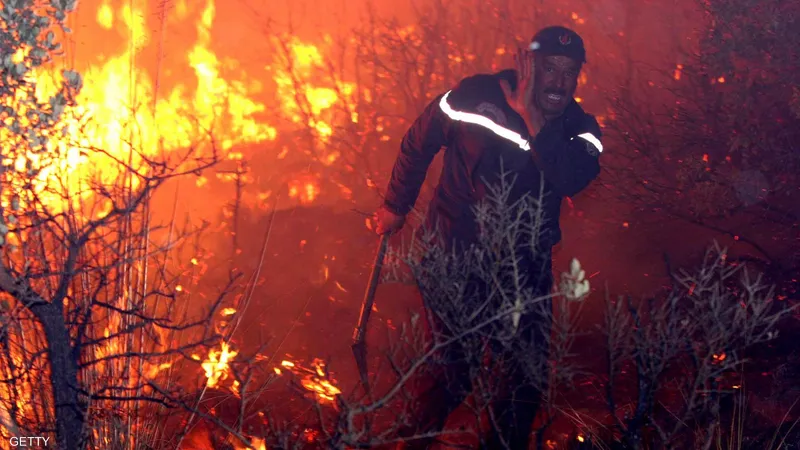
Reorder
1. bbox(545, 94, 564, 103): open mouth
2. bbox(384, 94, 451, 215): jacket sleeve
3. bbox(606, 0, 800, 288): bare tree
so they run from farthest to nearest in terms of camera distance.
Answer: bbox(606, 0, 800, 288): bare tree, bbox(384, 94, 451, 215): jacket sleeve, bbox(545, 94, 564, 103): open mouth

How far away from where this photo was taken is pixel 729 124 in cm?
525

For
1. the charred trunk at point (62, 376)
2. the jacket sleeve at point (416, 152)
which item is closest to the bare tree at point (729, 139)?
the jacket sleeve at point (416, 152)

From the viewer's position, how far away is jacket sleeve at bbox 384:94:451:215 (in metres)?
4.34

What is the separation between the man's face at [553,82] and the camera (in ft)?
13.7

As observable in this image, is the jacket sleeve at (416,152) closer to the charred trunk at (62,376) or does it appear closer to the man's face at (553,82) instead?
the man's face at (553,82)

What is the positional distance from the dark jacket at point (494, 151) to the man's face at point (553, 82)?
0.08 metres

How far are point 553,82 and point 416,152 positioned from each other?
84 cm

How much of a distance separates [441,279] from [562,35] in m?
1.89

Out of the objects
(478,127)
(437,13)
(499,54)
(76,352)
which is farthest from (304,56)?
(76,352)

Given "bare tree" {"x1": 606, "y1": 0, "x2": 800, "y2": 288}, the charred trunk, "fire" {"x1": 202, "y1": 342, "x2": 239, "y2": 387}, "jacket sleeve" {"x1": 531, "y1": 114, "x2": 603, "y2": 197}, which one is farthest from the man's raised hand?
the charred trunk

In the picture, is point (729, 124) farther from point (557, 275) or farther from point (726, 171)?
point (557, 275)

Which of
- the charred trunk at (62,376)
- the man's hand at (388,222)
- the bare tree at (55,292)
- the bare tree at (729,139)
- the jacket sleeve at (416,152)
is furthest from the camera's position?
the bare tree at (729,139)

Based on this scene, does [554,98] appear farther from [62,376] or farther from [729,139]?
[62,376]

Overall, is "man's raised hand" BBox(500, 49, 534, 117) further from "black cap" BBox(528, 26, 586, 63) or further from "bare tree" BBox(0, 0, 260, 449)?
"bare tree" BBox(0, 0, 260, 449)
